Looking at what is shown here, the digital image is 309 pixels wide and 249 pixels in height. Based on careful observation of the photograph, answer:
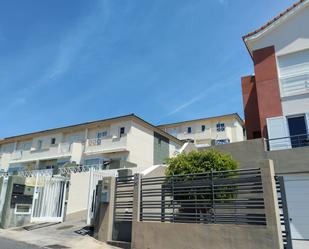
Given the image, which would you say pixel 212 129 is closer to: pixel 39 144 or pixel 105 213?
pixel 39 144

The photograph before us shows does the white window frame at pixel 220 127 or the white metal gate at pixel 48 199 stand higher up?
Answer: the white window frame at pixel 220 127

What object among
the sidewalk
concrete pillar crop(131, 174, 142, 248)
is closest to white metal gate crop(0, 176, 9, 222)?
the sidewalk

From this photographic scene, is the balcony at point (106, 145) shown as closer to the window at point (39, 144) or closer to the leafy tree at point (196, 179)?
the window at point (39, 144)

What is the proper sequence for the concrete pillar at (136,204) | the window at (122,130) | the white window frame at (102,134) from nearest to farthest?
1. the concrete pillar at (136,204)
2. the window at (122,130)
3. the white window frame at (102,134)

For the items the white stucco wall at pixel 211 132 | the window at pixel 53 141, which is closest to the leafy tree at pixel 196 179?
the window at pixel 53 141

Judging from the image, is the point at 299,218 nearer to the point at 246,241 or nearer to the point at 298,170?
the point at 298,170

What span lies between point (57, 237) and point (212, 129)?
31920mm

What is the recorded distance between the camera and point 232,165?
12.5m

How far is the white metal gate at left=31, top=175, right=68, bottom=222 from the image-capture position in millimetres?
16219

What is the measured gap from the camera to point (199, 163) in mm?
12000

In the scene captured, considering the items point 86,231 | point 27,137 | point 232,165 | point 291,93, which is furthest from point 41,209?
point 27,137

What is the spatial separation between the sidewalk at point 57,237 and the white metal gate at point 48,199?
1.28m

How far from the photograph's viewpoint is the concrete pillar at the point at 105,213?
11266 mm

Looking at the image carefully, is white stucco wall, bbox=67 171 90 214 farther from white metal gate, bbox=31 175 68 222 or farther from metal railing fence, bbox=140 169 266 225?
metal railing fence, bbox=140 169 266 225
